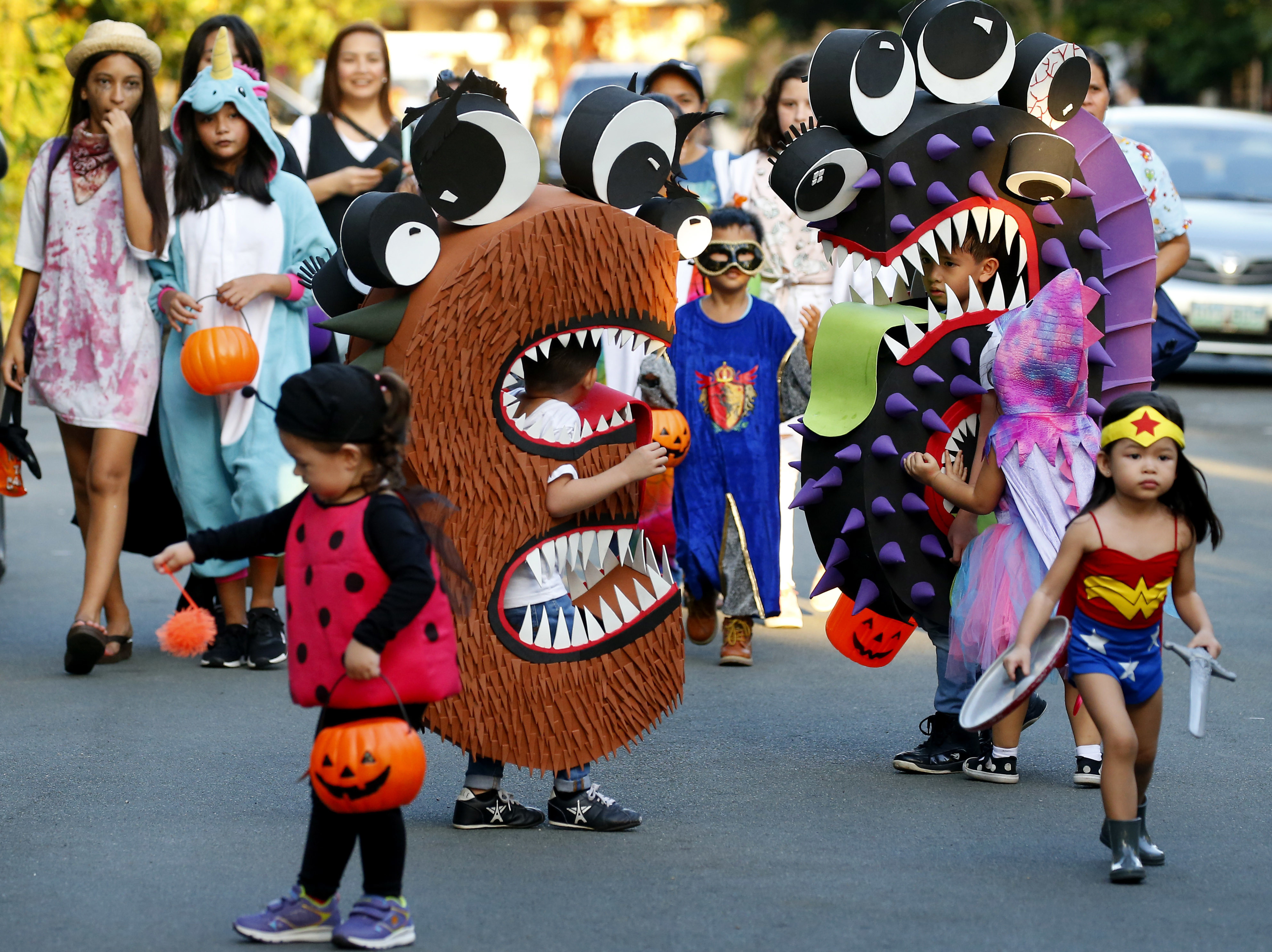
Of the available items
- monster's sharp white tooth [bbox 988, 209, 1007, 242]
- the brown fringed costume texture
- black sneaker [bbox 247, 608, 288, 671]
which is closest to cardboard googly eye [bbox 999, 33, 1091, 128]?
monster's sharp white tooth [bbox 988, 209, 1007, 242]

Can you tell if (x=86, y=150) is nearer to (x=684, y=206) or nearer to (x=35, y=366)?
(x=35, y=366)

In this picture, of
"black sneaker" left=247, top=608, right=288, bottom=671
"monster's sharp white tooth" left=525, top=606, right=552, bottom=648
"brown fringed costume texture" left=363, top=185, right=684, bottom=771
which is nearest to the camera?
"brown fringed costume texture" left=363, top=185, right=684, bottom=771

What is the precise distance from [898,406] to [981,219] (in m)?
0.60

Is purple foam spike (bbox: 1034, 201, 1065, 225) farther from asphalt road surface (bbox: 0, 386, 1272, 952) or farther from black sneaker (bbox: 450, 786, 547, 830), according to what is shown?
black sneaker (bbox: 450, 786, 547, 830)

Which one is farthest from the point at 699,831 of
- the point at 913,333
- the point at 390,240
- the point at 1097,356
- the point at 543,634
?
the point at 1097,356

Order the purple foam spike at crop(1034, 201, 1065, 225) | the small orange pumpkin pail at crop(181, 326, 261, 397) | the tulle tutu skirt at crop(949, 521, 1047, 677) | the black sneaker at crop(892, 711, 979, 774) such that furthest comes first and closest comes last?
the small orange pumpkin pail at crop(181, 326, 261, 397)
the black sneaker at crop(892, 711, 979, 774)
the purple foam spike at crop(1034, 201, 1065, 225)
the tulle tutu skirt at crop(949, 521, 1047, 677)

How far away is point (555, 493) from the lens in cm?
444

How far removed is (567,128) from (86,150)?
103 inches

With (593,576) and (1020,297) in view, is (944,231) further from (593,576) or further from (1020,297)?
(593,576)

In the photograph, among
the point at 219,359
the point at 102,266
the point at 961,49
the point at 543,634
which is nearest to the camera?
the point at 543,634

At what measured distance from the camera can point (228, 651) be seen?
6500mm

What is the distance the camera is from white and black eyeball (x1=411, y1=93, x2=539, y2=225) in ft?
14.0

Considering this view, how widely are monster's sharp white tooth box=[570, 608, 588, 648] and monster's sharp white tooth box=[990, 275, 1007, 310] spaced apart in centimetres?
146

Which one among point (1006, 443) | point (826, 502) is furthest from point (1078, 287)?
point (826, 502)
